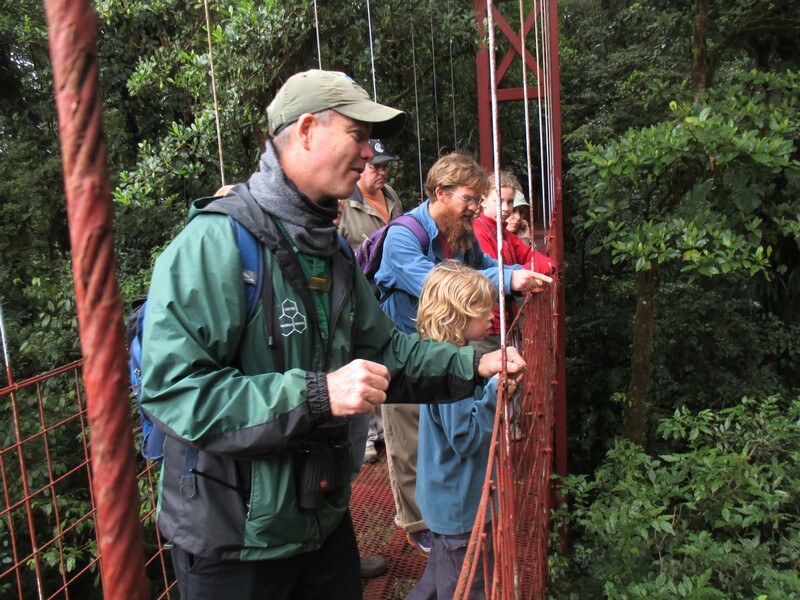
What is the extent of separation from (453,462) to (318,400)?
82cm

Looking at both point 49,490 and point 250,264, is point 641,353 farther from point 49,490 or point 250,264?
point 250,264

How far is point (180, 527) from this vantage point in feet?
3.97

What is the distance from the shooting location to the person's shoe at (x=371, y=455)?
11.7ft

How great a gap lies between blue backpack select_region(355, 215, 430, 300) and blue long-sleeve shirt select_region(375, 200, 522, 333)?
0.8 inches

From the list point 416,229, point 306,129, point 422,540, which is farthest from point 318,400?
point 422,540

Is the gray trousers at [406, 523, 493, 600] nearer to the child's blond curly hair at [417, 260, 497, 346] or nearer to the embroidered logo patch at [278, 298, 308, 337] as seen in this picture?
the child's blond curly hair at [417, 260, 497, 346]

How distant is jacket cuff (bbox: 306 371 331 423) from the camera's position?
1.12 meters

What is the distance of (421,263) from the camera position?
234 cm

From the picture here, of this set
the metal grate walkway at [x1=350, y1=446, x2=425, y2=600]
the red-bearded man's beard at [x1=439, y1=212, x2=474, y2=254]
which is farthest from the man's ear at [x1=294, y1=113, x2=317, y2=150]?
the metal grate walkway at [x1=350, y1=446, x2=425, y2=600]

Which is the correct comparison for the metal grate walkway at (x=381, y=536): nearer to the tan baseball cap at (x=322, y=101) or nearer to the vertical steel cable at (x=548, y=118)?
the tan baseball cap at (x=322, y=101)

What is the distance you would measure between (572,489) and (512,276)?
194 cm

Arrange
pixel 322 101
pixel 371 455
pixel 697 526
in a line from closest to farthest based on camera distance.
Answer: pixel 322 101
pixel 371 455
pixel 697 526

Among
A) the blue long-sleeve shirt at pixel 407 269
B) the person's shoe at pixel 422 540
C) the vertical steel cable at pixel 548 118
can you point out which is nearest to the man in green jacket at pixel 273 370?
the blue long-sleeve shirt at pixel 407 269

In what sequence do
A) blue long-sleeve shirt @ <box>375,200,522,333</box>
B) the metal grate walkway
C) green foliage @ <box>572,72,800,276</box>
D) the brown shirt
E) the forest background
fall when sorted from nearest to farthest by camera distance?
blue long-sleeve shirt @ <box>375,200,522,333</box>, the metal grate walkway, the brown shirt, the forest background, green foliage @ <box>572,72,800,276</box>
